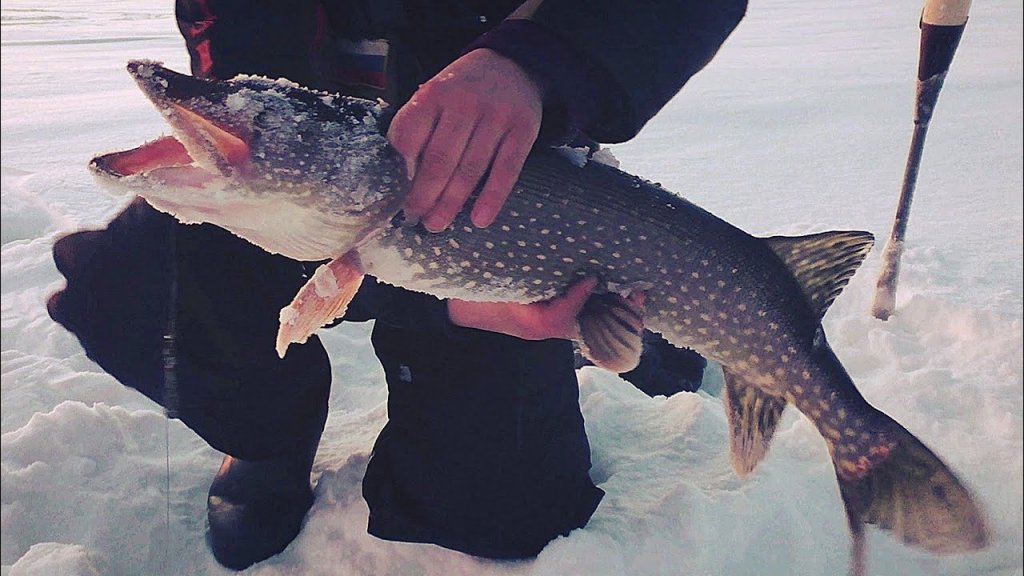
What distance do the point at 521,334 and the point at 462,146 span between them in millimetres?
441

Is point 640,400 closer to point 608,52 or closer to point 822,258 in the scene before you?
point 822,258

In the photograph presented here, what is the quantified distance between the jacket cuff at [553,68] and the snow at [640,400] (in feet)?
1.86

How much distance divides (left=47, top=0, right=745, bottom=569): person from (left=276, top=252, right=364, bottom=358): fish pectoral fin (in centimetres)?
30

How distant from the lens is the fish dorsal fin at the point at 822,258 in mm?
1068

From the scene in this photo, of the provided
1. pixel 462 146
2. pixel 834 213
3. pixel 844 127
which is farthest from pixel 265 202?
pixel 844 127

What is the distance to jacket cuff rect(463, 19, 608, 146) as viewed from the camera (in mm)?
815

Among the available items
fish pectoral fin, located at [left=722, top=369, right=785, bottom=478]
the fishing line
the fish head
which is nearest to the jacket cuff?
the fish head

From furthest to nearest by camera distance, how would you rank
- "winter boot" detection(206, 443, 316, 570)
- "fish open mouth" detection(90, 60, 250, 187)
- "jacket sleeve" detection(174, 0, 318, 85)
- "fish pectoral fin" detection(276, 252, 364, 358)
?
"winter boot" detection(206, 443, 316, 570), "jacket sleeve" detection(174, 0, 318, 85), "fish pectoral fin" detection(276, 252, 364, 358), "fish open mouth" detection(90, 60, 250, 187)

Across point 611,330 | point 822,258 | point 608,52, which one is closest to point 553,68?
point 608,52

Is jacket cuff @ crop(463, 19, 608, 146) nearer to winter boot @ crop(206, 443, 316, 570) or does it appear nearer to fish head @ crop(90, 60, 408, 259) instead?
fish head @ crop(90, 60, 408, 259)

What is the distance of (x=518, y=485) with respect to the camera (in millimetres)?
1303

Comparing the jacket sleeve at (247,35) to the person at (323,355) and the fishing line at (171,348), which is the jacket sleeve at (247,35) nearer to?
the person at (323,355)

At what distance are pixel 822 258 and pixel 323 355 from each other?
1.04m

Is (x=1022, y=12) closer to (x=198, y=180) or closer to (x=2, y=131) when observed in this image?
(x=198, y=180)
